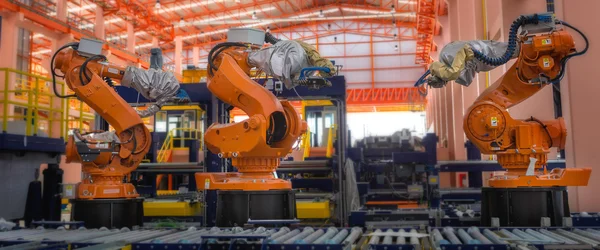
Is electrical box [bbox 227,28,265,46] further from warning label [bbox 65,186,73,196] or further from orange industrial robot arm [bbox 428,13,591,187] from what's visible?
warning label [bbox 65,186,73,196]

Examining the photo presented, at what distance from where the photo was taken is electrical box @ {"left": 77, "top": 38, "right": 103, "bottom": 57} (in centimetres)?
656

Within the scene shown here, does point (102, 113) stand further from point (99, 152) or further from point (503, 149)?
point (503, 149)

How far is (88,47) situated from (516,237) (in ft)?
17.9

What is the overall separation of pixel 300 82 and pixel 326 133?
10742mm

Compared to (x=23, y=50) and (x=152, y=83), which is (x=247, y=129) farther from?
(x=23, y=50)

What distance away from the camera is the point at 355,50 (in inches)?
1401

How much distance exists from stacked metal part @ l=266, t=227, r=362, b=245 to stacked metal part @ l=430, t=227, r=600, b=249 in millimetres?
667

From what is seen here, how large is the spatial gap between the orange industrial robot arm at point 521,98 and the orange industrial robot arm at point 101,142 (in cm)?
393

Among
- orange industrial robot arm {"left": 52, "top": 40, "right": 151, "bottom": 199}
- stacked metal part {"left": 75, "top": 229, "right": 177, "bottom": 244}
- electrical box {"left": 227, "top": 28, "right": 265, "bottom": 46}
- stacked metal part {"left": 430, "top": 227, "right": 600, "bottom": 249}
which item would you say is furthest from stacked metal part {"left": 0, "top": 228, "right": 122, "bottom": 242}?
stacked metal part {"left": 430, "top": 227, "right": 600, "bottom": 249}

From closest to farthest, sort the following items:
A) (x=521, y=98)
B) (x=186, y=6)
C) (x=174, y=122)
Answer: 1. (x=521, y=98)
2. (x=174, y=122)
3. (x=186, y=6)

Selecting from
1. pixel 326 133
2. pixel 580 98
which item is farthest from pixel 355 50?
pixel 580 98

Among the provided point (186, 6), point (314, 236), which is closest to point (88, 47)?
point (314, 236)

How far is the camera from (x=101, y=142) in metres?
6.51

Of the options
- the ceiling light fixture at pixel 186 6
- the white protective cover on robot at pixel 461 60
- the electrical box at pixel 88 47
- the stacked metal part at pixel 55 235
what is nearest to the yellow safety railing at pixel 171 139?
the electrical box at pixel 88 47
